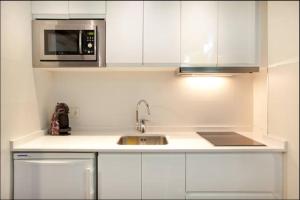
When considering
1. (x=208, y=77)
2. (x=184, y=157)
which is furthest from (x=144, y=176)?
(x=208, y=77)

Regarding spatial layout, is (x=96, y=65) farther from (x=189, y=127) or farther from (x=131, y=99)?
(x=189, y=127)

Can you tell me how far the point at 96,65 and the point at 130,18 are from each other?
1.49 feet

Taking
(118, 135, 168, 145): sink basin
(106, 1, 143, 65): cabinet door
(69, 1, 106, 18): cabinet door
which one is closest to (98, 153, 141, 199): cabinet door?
(118, 135, 168, 145): sink basin

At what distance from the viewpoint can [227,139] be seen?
6.26 feet

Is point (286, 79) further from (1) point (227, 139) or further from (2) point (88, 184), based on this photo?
(2) point (88, 184)

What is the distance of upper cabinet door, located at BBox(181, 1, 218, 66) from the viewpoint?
1.91 metres

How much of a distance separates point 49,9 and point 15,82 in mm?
663

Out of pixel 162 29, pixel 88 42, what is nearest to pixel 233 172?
pixel 162 29

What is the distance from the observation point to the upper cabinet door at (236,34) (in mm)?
1914

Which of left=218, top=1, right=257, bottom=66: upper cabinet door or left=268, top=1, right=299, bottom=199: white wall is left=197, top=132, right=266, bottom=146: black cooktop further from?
left=218, top=1, right=257, bottom=66: upper cabinet door

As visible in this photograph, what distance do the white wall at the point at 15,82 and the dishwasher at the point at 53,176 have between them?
76mm

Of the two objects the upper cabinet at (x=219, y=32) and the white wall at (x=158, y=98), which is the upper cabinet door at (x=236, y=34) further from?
the white wall at (x=158, y=98)

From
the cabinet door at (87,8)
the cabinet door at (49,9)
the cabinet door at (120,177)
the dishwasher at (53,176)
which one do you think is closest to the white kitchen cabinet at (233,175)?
the cabinet door at (120,177)

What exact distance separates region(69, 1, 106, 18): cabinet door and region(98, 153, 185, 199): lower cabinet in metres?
1.09
